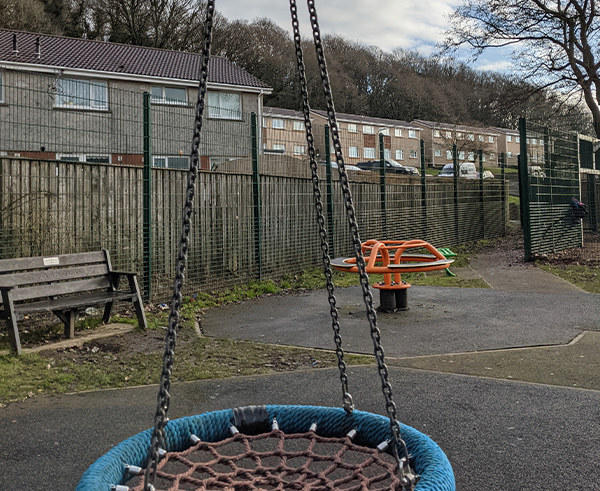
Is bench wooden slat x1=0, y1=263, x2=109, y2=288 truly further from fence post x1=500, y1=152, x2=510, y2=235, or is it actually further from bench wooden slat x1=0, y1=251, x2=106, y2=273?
fence post x1=500, y1=152, x2=510, y2=235

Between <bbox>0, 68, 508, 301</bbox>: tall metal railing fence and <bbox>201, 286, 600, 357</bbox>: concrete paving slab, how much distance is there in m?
1.12

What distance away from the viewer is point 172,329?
2.04 meters

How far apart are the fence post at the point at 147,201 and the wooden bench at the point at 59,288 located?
0.82 meters

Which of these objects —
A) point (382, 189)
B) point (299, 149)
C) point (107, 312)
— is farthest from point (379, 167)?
point (107, 312)

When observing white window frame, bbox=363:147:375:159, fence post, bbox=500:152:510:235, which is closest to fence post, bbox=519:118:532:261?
white window frame, bbox=363:147:375:159

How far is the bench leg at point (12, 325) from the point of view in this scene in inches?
211

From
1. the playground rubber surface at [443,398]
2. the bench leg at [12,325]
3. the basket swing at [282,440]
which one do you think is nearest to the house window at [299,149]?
the playground rubber surface at [443,398]

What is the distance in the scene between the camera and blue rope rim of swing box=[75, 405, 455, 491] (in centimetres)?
203

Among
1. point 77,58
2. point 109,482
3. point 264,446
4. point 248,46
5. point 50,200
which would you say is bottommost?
point 264,446

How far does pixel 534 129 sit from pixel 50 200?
10302 mm

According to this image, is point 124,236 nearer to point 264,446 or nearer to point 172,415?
point 172,415

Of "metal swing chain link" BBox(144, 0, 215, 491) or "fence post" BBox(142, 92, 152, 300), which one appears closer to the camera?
"metal swing chain link" BBox(144, 0, 215, 491)

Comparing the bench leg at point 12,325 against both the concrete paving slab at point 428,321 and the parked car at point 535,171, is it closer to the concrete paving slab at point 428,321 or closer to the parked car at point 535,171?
the concrete paving slab at point 428,321

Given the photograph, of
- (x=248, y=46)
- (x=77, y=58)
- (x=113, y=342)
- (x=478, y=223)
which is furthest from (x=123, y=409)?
(x=248, y=46)
